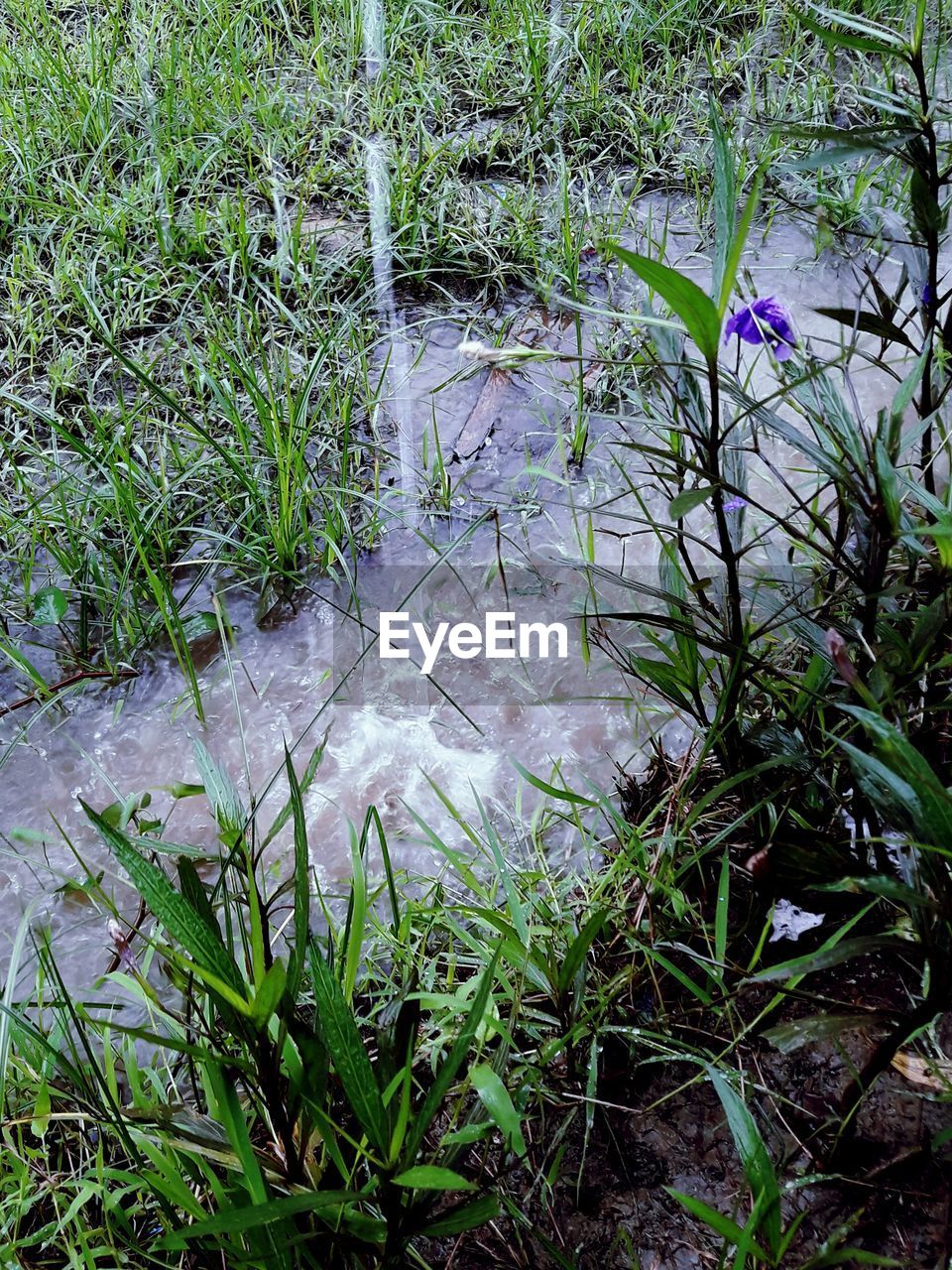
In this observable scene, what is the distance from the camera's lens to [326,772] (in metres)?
1.57

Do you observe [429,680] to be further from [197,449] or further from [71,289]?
[71,289]

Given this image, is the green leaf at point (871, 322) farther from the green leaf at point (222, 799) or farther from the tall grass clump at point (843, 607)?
the green leaf at point (222, 799)

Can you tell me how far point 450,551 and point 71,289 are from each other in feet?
3.66

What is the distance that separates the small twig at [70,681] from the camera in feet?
5.46

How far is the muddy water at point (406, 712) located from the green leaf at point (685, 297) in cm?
55

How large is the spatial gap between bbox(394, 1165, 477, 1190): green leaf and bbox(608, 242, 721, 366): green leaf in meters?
0.67

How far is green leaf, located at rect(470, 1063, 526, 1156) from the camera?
0.93 metres

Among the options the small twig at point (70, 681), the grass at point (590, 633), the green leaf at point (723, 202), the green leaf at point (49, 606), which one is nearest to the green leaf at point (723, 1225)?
the grass at point (590, 633)

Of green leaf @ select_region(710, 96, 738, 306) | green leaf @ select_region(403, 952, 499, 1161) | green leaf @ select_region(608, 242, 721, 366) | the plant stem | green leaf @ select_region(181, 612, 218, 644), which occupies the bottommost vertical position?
green leaf @ select_region(403, 952, 499, 1161)

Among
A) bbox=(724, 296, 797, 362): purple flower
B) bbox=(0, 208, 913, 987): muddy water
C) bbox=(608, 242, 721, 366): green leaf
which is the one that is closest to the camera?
bbox=(608, 242, 721, 366): green leaf

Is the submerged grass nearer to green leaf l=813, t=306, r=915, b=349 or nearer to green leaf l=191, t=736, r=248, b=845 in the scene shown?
green leaf l=191, t=736, r=248, b=845

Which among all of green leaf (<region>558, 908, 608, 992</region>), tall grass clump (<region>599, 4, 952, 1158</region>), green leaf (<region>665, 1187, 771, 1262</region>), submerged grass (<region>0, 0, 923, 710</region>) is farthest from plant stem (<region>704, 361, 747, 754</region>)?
submerged grass (<region>0, 0, 923, 710</region>)

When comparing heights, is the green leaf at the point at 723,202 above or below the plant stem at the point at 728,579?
above

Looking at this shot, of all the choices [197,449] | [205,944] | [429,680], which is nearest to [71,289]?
[197,449]
